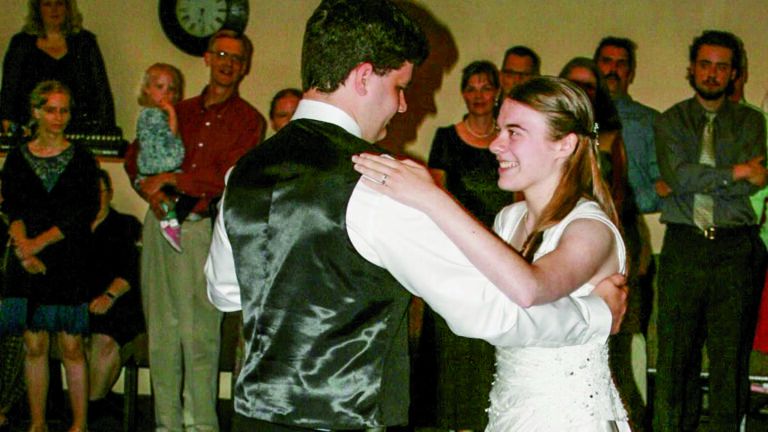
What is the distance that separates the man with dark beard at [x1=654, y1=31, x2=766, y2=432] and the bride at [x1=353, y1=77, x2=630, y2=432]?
211cm

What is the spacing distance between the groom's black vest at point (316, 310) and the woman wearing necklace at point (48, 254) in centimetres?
294

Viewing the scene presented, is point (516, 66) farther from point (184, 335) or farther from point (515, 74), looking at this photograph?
point (184, 335)

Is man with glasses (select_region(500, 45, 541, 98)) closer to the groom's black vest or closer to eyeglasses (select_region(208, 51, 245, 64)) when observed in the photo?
eyeglasses (select_region(208, 51, 245, 64))

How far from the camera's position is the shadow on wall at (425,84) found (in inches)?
230

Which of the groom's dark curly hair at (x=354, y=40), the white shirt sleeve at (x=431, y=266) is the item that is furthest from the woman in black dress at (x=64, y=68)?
the white shirt sleeve at (x=431, y=266)

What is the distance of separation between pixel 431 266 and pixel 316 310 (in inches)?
9.1

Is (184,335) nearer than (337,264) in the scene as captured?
No

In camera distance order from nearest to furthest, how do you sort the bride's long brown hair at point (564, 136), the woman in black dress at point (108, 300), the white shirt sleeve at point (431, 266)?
the white shirt sleeve at point (431, 266) < the bride's long brown hair at point (564, 136) < the woman in black dress at point (108, 300)

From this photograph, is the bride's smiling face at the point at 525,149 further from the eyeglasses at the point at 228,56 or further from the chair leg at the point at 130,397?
the chair leg at the point at 130,397

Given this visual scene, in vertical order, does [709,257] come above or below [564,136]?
below

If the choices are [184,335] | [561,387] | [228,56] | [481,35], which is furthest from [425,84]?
[561,387]

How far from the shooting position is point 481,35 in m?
5.78

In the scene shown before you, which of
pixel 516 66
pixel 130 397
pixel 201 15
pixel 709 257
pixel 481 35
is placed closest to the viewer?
pixel 709 257

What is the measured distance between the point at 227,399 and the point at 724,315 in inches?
111
